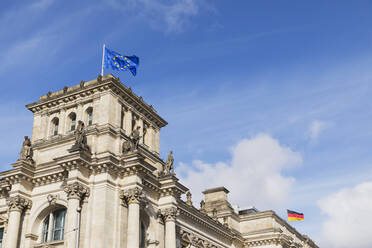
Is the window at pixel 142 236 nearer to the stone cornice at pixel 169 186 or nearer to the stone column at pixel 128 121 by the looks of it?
the stone cornice at pixel 169 186

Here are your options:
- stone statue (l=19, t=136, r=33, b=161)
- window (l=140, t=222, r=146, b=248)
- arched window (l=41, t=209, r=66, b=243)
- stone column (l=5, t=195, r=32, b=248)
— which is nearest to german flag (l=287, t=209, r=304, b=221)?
window (l=140, t=222, r=146, b=248)

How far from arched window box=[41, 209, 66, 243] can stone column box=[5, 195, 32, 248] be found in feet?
6.20

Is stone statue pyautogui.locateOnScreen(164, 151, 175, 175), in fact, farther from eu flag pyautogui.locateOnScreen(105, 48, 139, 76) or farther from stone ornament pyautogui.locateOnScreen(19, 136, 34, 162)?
stone ornament pyautogui.locateOnScreen(19, 136, 34, 162)

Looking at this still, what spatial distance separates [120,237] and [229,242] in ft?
76.8

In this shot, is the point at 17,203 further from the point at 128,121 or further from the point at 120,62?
the point at 120,62

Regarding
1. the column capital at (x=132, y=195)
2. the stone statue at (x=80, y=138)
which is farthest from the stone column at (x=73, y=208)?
the stone statue at (x=80, y=138)

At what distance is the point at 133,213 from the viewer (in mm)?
35938

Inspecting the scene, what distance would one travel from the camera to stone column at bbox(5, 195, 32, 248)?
35344 millimetres

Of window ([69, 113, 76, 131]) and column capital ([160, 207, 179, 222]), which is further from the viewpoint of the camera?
window ([69, 113, 76, 131])

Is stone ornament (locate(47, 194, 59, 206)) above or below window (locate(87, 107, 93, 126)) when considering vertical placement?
below

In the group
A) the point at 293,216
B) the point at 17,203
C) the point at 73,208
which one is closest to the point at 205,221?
the point at 73,208

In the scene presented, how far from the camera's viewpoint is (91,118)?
4116 centimetres

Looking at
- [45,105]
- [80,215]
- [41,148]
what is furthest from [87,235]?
[45,105]

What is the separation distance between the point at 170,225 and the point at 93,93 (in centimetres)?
1304
